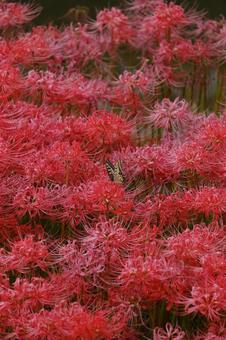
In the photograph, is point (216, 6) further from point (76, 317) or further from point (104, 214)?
point (76, 317)

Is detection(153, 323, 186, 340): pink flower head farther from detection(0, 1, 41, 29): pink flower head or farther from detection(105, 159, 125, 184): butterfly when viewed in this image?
detection(0, 1, 41, 29): pink flower head

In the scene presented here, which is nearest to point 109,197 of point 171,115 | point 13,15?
point 171,115

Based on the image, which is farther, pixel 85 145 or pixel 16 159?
pixel 85 145

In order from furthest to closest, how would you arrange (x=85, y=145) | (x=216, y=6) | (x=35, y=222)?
(x=216, y=6), (x=85, y=145), (x=35, y=222)

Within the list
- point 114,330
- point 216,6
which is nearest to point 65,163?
point 114,330

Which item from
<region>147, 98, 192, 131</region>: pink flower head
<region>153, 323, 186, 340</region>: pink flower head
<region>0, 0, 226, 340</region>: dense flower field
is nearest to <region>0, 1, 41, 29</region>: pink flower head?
<region>0, 0, 226, 340</region>: dense flower field

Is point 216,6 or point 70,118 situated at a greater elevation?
point 70,118

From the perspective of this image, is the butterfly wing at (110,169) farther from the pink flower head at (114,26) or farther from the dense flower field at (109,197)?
the pink flower head at (114,26)

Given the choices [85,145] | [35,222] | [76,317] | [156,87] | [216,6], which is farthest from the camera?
[216,6]
